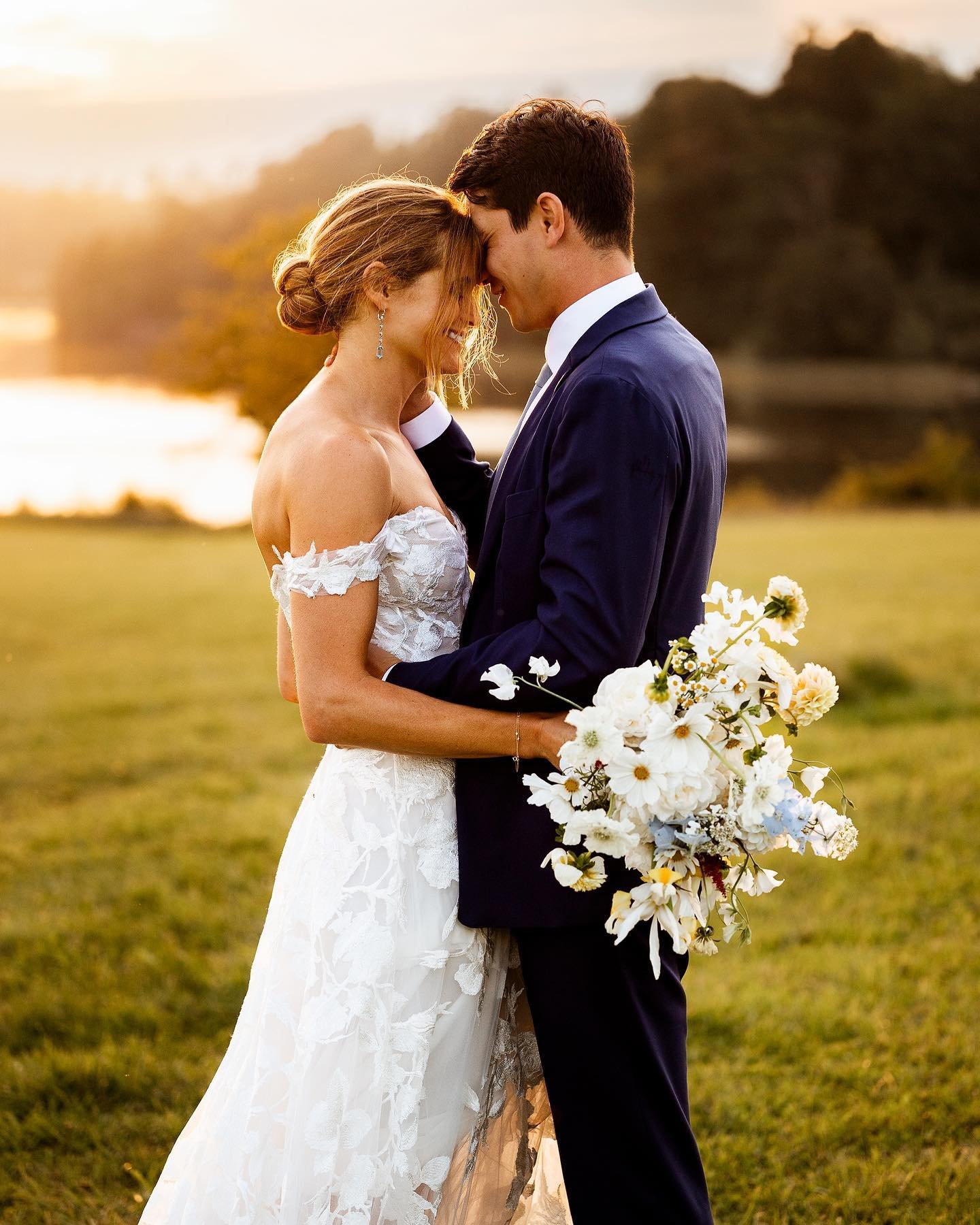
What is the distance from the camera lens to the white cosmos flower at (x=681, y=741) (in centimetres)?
195

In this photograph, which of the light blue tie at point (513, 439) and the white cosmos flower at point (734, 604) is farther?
the light blue tie at point (513, 439)

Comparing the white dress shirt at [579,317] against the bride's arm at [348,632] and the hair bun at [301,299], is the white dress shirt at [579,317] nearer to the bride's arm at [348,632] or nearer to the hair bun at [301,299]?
the bride's arm at [348,632]

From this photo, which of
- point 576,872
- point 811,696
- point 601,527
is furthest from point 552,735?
point 811,696

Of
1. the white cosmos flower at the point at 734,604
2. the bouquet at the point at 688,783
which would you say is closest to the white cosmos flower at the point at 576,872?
the bouquet at the point at 688,783

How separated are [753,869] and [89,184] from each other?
1366cm

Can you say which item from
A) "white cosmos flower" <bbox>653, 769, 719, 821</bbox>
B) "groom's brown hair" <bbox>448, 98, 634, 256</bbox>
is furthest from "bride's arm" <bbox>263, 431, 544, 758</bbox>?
"groom's brown hair" <bbox>448, 98, 634, 256</bbox>

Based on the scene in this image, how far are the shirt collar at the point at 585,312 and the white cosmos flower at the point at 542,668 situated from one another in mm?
688

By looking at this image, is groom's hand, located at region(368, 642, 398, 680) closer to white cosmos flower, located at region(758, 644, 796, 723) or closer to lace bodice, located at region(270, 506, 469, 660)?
lace bodice, located at region(270, 506, 469, 660)

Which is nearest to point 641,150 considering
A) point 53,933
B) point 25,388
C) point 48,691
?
point 25,388

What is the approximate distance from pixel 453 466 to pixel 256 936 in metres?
2.66

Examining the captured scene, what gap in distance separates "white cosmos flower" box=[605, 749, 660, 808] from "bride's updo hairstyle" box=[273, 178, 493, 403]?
1.06 meters

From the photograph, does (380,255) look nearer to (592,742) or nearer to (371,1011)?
(592,742)

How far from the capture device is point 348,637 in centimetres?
234

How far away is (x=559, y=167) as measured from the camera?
2.43 m
